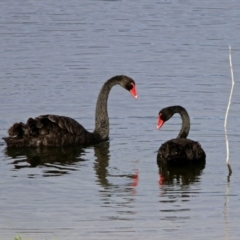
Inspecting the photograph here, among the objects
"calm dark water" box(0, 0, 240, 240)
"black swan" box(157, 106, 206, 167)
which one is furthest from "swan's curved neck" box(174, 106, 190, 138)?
"black swan" box(157, 106, 206, 167)

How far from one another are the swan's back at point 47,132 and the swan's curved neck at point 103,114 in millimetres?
317

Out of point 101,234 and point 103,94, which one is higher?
point 103,94

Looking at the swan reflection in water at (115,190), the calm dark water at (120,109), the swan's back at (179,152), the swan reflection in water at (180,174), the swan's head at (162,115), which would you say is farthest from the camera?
the swan's head at (162,115)

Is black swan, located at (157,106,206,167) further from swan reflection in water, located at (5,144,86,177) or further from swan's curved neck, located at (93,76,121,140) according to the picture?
swan's curved neck, located at (93,76,121,140)

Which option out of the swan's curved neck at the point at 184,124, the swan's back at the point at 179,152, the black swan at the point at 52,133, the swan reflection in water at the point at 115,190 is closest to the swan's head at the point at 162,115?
the swan's curved neck at the point at 184,124

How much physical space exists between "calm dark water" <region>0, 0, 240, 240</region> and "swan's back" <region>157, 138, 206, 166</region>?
0.18 metres

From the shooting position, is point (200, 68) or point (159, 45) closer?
point (200, 68)

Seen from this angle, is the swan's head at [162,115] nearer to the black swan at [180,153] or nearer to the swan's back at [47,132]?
the black swan at [180,153]

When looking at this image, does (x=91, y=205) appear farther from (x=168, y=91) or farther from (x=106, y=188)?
(x=168, y=91)

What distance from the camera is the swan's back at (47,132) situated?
14.4 meters

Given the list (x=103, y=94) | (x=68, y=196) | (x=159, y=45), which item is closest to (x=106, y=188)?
(x=68, y=196)

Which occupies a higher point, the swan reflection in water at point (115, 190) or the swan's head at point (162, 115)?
the swan's head at point (162, 115)

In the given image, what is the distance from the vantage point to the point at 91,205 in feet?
Result: 36.9

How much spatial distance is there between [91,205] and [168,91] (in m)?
6.30
